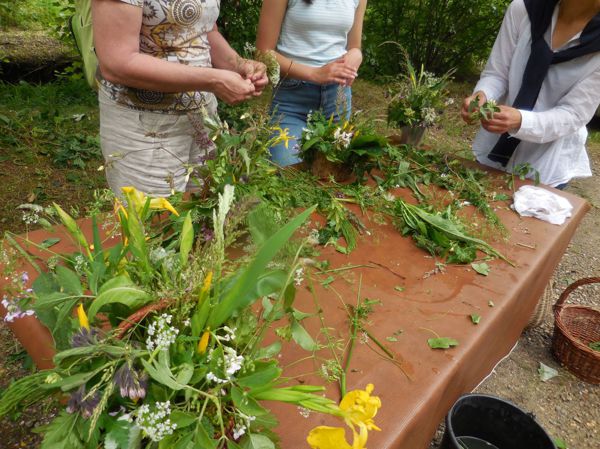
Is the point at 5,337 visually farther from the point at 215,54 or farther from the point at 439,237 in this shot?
the point at 439,237

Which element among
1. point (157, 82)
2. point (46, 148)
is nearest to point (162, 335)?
point (157, 82)

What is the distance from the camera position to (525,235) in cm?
183

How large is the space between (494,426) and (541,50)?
1.71 metres

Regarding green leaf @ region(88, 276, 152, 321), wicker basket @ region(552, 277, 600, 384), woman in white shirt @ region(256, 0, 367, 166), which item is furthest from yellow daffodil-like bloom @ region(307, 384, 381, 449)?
wicker basket @ region(552, 277, 600, 384)

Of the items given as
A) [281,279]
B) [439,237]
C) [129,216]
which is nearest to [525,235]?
[439,237]

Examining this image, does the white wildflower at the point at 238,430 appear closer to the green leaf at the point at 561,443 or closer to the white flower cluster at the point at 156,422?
the white flower cluster at the point at 156,422

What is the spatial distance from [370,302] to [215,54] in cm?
125

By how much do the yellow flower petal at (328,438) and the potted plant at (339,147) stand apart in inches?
46.6

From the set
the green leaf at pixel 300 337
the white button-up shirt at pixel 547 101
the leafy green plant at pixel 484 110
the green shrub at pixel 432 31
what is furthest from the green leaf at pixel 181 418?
the green shrub at pixel 432 31

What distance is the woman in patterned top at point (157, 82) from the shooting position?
1.34 metres

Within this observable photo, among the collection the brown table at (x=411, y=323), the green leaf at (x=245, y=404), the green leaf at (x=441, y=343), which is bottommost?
the brown table at (x=411, y=323)

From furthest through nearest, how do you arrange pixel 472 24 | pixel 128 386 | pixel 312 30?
pixel 472 24 → pixel 312 30 → pixel 128 386

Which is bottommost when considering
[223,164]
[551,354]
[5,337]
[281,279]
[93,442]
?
[5,337]

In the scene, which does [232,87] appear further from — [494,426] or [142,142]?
[494,426]
